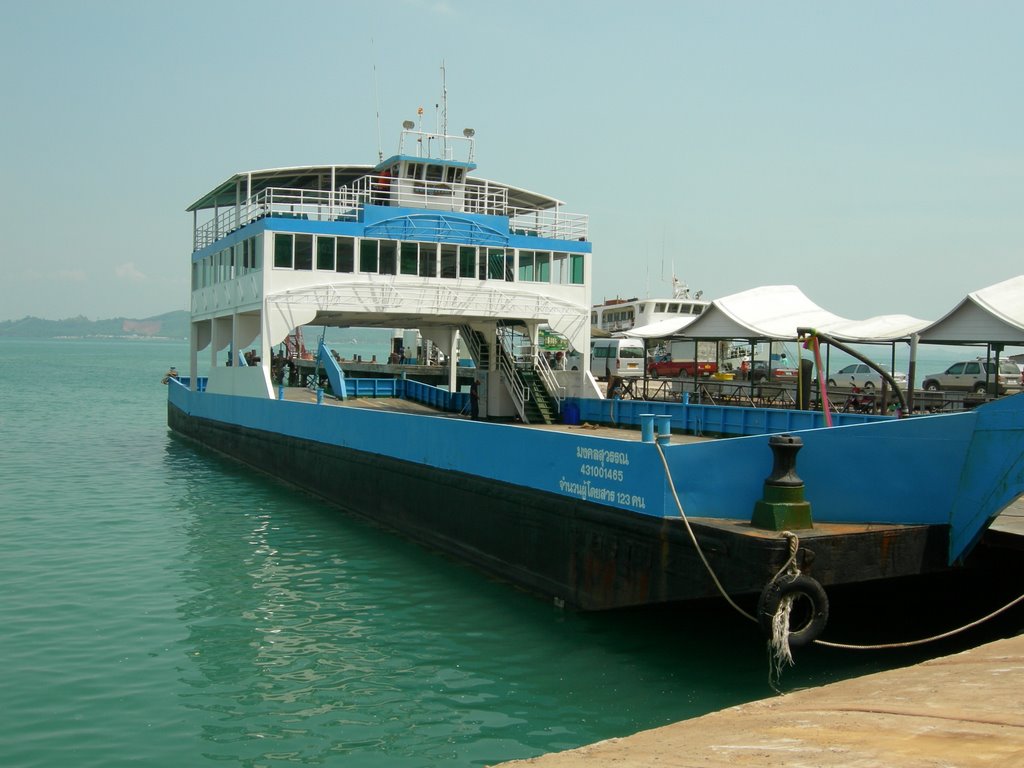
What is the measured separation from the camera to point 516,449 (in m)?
12.0

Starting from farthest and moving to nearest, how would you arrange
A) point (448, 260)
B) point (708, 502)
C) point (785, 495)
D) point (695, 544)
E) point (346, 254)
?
point (448, 260), point (346, 254), point (708, 502), point (695, 544), point (785, 495)

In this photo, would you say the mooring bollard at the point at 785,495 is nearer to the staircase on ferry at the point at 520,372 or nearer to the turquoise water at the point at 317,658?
the turquoise water at the point at 317,658

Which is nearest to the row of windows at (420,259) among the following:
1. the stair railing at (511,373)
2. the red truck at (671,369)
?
the stair railing at (511,373)

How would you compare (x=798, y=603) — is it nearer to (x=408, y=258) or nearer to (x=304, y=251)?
(x=408, y=258)

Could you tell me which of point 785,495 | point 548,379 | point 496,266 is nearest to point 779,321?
point 548,379

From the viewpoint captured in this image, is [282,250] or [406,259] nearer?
[282,250]

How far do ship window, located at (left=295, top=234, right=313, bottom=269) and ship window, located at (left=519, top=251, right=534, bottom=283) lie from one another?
510 cm

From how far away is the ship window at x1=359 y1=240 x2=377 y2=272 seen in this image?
2138 centimetres

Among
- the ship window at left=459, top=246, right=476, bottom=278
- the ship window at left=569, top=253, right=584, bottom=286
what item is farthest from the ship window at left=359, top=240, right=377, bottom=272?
the ship window at left=569, top=253, right=584, bottom=286

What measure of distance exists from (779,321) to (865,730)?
67.7ft

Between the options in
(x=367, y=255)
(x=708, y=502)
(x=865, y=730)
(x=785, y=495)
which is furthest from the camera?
(x=367, y=255)

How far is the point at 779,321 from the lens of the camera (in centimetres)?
2505

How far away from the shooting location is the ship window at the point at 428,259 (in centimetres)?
2203

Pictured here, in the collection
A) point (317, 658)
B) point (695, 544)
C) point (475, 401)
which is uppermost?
point (475, 401)
